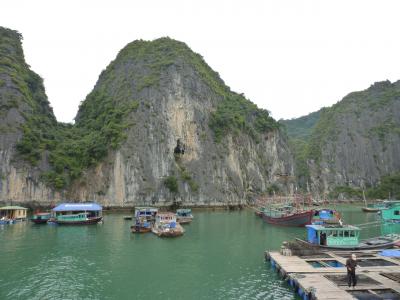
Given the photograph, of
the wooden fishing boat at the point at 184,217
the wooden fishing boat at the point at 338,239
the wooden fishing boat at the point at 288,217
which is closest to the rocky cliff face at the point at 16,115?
the wooden fishing boat at the point at 184,217

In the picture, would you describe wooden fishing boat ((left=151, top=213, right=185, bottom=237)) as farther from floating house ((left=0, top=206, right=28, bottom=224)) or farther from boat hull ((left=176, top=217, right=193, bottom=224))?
floating house ((left=0, top=206, right=28, bottom=224))

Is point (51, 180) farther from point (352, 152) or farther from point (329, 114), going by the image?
point (329, 114)

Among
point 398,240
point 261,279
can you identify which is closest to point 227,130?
point 398,240

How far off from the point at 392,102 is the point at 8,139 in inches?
6287

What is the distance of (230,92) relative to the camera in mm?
132000

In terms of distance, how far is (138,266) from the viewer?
87.1 ft

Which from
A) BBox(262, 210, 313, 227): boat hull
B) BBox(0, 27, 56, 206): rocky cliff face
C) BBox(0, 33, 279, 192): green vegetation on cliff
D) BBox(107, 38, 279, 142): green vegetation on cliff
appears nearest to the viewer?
BBox(262, 210, 313, 227): boat hull

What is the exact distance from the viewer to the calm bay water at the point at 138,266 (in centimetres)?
Result: 2052

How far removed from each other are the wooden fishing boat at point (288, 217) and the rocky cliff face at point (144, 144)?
28902mm

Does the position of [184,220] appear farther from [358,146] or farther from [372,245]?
[358,146]

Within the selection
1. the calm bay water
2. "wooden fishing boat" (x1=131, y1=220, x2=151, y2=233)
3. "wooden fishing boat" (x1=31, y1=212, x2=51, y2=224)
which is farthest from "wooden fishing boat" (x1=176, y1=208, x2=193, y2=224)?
"wooden fishing boat" (x1=31, y1=212, x2=51, y2=224)

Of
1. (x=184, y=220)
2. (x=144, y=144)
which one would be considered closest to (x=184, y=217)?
(x=184, y=220)

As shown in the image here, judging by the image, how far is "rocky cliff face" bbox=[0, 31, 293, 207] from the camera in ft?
259

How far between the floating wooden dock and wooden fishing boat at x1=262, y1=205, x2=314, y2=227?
22097 millimetres
